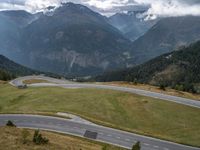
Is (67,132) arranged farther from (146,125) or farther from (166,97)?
(166,97)

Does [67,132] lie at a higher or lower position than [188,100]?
lower

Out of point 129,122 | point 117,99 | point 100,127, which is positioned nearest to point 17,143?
point 100,127

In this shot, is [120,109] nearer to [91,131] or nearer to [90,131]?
[91,131]

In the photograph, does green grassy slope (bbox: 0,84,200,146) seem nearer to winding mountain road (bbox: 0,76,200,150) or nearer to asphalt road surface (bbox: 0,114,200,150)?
winding mountain road (bbox: 0,76,200,150)

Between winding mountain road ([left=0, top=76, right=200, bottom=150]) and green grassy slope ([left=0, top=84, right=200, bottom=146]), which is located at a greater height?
green grassy slope ([left=0, top=84, right=200, bottom=146])

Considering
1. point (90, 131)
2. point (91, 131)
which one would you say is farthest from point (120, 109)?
point (90, 131)

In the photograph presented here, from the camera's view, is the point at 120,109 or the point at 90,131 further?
the point at 120,109

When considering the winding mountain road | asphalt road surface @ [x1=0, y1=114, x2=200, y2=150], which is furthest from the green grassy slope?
asphalt road surface @ [x1=0, y1=114, x2=200, y2=150]

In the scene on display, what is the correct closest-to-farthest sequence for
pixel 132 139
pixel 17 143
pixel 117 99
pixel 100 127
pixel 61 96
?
pixel 17 143
pixel 132 139
pixel 100 127
pixel 117 99
pixel 61 96

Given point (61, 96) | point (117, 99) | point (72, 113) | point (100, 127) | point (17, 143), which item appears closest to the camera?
point (17, 143)
